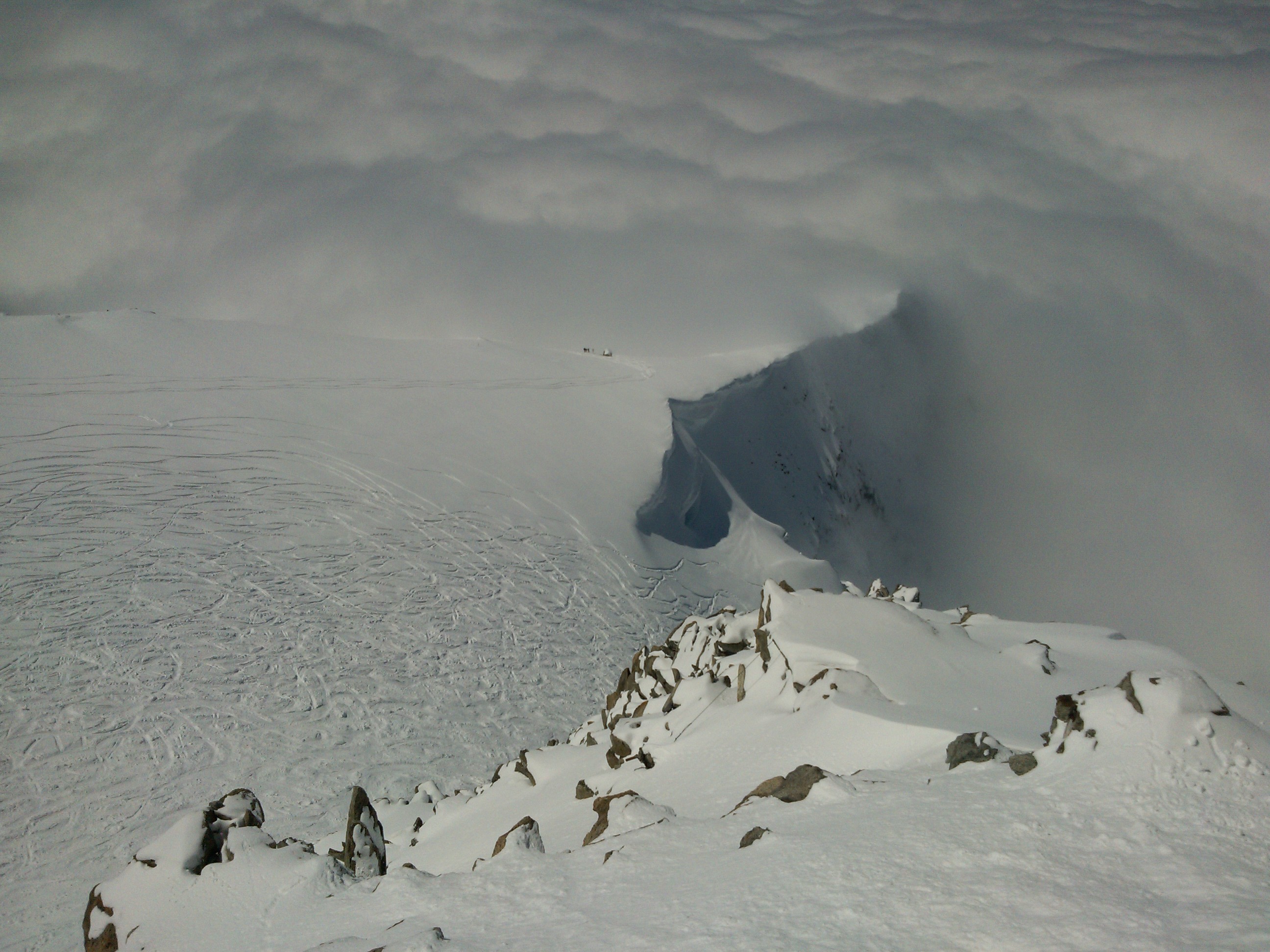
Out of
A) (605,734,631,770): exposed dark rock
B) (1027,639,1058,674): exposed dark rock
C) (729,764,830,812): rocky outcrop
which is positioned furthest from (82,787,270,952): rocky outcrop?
(1027,639,1058,674): exposed dark rock

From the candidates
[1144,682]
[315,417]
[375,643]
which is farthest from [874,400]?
[1144,682]

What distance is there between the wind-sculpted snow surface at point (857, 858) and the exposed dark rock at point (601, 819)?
26 millimetres

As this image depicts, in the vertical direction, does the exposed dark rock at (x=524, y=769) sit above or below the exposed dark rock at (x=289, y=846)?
below

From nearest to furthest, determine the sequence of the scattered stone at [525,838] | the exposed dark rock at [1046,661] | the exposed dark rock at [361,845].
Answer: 1. the scattered stone at [525,838]
2. the exposed dark rock at [361,845]
3. the exposed dark rock at [1046,661]

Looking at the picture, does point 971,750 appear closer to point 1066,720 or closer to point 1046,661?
point 1066,720

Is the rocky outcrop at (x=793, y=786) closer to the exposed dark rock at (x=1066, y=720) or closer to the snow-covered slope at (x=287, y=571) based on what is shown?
the exposed dark rock at (x=1066, y=720)

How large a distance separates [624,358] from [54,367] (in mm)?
16811

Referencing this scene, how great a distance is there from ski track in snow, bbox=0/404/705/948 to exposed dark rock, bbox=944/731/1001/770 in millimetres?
9247

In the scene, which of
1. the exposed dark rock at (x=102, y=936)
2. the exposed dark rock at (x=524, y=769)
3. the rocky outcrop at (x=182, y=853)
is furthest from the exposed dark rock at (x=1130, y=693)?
the exposed dark rock at (x=524, y=769)

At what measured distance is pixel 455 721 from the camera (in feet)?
50.8

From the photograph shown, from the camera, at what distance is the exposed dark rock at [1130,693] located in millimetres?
5223

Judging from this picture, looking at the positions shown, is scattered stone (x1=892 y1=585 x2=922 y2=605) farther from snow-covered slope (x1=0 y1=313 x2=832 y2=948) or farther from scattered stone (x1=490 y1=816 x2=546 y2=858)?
scattered stone (x1=490 y1=816 x2=546 y2=858)

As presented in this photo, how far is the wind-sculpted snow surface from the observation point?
13.6 feet

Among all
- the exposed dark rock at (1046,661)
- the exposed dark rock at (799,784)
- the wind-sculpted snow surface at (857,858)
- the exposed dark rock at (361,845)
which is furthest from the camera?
the exposed dark rock at (1046,661)
